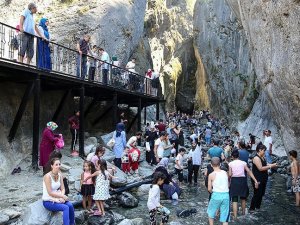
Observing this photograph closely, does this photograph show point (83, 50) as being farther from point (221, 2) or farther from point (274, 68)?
point (221, 2)

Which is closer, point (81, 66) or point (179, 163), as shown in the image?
point (179, 163)

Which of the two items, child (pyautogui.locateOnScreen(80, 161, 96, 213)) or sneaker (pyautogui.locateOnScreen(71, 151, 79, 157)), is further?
sneaker (pyautogui.locateOnScreen(71, 151, 79, 157))

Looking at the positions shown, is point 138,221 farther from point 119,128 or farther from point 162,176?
point 119,128

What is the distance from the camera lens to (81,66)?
1481 cm

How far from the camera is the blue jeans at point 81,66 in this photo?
14696 mm

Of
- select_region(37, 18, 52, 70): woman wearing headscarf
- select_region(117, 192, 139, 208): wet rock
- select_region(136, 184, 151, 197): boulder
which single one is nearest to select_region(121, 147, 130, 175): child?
select_region(136, 184, 151, 197): boulder

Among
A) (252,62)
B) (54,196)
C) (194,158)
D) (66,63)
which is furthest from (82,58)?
(54,196)

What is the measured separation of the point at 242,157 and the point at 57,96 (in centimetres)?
957

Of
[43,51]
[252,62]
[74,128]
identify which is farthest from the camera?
[74,128]

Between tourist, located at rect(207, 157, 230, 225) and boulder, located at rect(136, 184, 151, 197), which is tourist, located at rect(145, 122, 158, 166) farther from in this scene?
tourist, located at rect(207, 157, 230, 225)

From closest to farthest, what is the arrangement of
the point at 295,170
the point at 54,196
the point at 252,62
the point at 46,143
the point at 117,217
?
1. the point at 54,196
2. the point at 117,217
3. the point at 295,170
4. the point at 46,143
5. the point at 252,62

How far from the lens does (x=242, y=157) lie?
10398 mm

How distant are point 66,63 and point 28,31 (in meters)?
5.33

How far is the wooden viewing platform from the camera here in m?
11.5
